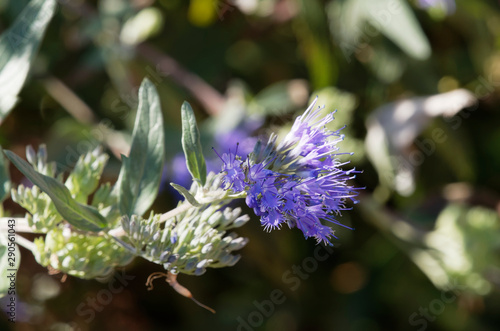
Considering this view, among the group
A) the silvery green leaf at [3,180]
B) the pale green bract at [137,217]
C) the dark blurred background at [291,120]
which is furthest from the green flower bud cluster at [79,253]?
the dark blurred background at [291,120]

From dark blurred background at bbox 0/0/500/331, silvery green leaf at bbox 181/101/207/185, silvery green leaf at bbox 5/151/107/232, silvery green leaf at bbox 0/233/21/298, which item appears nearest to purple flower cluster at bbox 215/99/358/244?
silvery green leaf at bbox 181/101/207/185

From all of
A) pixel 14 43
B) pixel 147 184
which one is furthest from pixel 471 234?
pixel 14 43

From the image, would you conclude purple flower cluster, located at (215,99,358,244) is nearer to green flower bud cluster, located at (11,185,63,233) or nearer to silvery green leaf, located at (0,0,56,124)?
green flower bud cluster, located at (11,185,63,233)

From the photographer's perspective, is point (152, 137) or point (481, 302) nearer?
point (152, 137)

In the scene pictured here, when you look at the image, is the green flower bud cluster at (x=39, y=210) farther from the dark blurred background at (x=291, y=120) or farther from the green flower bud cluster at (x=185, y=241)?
the dark blurred background at (x=291, y=120)

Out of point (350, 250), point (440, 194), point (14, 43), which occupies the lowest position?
point (350, 250)

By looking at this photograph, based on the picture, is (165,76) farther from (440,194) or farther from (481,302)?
(481,302)

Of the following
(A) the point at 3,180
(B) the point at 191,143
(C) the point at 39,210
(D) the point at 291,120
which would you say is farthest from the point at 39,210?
(D) the point at 291,120
